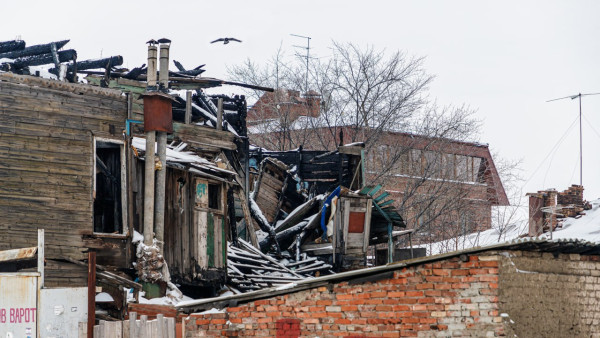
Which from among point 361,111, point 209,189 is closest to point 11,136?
point 209,189

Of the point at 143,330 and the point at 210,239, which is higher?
the point at 210,239

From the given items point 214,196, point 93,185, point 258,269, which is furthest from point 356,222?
point 93,185

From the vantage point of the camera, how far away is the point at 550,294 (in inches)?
431

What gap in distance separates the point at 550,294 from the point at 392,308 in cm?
188

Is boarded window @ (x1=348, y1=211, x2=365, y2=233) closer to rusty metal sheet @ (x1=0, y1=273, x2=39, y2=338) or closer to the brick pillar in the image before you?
the brick pillar

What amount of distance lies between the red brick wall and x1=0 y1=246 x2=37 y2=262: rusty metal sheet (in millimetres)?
3135

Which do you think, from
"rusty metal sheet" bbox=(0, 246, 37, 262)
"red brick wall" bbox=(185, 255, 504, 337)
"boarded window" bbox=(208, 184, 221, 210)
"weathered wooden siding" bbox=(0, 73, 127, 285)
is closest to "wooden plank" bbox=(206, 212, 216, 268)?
"boarded window" bbox=(208, 184, 221, 210)

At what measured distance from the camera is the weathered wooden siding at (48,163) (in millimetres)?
15961

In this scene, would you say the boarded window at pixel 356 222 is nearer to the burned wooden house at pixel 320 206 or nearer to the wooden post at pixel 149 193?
the burned wooden house at pixel 320 206

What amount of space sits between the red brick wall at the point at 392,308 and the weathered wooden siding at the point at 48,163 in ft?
16.7

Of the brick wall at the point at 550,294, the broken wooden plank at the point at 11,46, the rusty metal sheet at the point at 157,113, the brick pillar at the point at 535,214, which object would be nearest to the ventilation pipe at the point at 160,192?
the rusty metal sheet at the point at 157,113

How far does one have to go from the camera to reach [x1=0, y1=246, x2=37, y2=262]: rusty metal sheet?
13570 mm

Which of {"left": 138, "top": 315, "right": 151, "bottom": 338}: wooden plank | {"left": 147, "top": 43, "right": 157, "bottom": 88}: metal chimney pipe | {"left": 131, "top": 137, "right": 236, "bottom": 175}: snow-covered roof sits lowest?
{"left": 138, "top": 315, "right": 151, "bottom": 338}: wooden plank

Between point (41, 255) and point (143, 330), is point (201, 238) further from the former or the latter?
point (143, 330)
